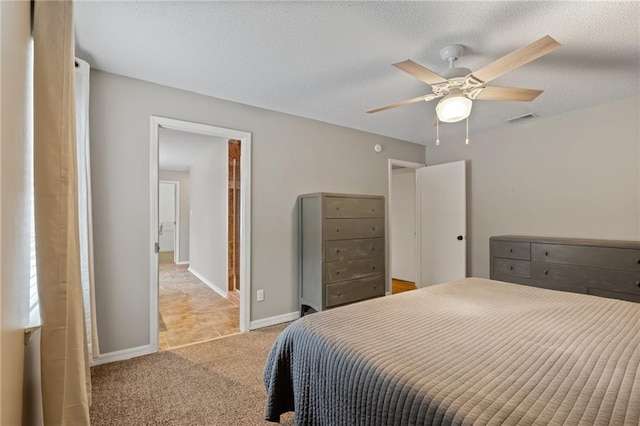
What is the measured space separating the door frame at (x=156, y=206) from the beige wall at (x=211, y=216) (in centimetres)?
125

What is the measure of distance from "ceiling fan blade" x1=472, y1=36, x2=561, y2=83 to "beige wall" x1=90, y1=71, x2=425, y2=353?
6.68 feet

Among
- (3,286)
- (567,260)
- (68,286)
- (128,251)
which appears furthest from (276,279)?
(567,260)

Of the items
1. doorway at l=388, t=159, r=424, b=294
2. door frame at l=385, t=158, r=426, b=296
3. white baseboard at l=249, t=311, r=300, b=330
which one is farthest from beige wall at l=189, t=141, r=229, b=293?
doorway at l=388, t=159, r=424, b=294

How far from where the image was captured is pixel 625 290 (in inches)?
98.5

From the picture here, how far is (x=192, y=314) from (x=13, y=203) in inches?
121

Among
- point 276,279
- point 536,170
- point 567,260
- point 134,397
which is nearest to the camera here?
point 134,397

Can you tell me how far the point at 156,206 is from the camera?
251 cm

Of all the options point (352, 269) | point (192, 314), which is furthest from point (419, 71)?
point (192, 314)

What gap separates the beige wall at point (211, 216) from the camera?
14.1 ft

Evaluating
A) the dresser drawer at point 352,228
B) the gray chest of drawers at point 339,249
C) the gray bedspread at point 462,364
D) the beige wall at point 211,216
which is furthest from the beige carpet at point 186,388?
the beige wall at point 211,216

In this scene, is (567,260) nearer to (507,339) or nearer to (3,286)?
(507,339)

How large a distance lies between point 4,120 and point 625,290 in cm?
395

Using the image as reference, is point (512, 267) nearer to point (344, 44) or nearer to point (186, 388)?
point (344, 44)

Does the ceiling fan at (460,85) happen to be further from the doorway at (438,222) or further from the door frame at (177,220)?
the door frame at (177,220)
